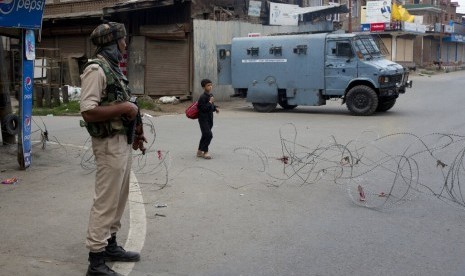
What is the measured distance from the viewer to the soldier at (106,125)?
154 inches

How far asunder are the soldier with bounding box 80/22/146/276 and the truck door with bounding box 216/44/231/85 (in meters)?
14.6

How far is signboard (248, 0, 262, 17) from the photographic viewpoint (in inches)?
949

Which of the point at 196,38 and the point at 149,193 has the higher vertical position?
the point at 196,38

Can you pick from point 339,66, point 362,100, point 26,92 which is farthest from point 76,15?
point 26,92

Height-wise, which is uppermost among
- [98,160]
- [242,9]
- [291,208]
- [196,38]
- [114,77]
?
[242,9]

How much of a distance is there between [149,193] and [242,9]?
18424 millimetres

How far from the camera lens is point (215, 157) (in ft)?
30.8

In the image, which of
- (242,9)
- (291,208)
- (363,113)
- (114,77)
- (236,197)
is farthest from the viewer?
(242,9)

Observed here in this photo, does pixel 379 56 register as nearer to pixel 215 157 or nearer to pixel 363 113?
pixel 363 113

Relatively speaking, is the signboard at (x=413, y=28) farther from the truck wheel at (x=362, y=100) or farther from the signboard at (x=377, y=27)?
the truck wheel at (x=362, y=100)

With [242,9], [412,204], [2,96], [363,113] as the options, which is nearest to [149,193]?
[412,204]

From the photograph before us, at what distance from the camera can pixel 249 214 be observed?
5.84 metres

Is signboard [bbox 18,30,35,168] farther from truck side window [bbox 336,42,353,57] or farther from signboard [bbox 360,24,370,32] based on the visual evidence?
signboard [bbox 360,24,370,32]

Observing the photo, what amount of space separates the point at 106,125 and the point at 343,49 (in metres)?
13.1
